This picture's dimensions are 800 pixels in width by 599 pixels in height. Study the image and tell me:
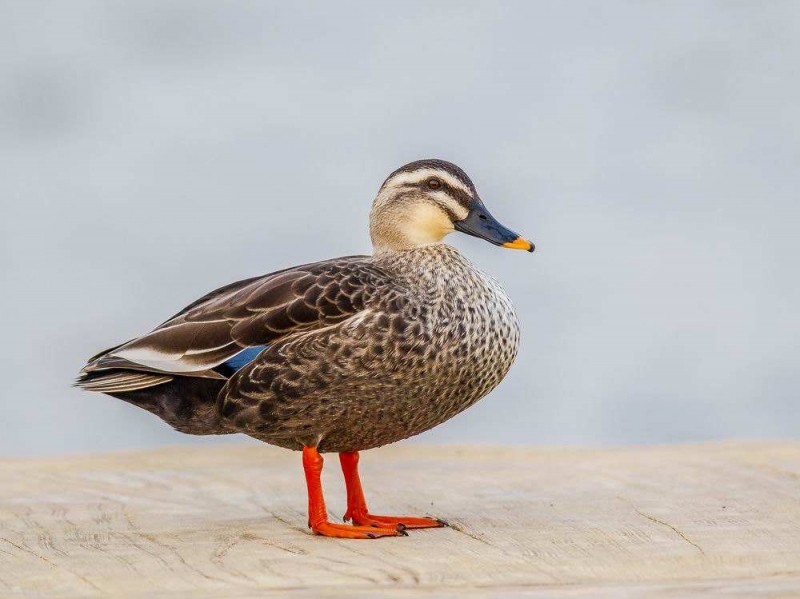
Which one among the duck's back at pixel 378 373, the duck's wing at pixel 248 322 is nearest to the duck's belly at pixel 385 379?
the duck's back at pixel 378 373

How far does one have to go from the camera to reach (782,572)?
4.20 m

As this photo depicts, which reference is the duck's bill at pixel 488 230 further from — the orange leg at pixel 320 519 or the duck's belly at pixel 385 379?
the orange leg at pixel 320 519

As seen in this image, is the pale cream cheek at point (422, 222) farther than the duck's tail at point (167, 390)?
Yes

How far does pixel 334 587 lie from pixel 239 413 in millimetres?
1361

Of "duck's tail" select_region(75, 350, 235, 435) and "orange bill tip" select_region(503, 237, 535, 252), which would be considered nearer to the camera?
"duck's tail" select_region(75, 350, 235, 435)

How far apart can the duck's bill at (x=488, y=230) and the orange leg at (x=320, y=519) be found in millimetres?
1035

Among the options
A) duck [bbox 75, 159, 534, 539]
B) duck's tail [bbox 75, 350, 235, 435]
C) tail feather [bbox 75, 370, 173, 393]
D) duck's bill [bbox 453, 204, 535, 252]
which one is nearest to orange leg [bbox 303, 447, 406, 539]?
duck [bbox 75, 159, 534, 539]

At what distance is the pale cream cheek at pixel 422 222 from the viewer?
581cm

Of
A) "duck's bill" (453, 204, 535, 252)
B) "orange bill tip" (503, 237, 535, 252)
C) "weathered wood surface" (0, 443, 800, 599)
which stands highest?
"duck's bill" (453, 204, 535, 252)

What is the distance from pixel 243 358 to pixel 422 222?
0.91 m

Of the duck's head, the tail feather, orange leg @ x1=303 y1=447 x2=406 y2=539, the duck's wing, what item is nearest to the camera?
orange leg @ x1=303 y1=447 x2=406 y2=539

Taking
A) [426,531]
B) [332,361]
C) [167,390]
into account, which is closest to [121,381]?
[167,390]

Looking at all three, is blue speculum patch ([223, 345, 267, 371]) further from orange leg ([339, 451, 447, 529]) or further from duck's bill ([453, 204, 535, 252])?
duck's bill ([453, 204, 535, 252])

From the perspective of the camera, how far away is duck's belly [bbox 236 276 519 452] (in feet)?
17.1
